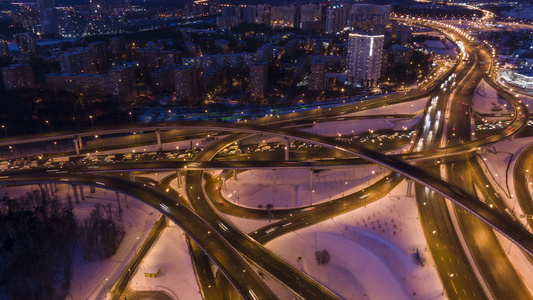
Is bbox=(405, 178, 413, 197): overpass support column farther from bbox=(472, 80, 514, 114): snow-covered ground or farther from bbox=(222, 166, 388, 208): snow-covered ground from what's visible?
bbox=(472, 80, 514, 114): snow-covered ground

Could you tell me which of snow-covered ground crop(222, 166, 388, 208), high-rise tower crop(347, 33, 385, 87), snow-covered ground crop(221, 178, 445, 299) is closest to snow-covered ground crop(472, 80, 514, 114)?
high-rise tower crop(347, 33, 385, 87)

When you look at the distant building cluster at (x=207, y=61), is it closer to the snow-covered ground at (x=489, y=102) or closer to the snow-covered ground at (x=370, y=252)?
the snow-covered ground at (x=489, y=102)

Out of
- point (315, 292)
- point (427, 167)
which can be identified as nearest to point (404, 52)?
point (427, 167)

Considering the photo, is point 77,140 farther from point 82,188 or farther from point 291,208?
point 291,208

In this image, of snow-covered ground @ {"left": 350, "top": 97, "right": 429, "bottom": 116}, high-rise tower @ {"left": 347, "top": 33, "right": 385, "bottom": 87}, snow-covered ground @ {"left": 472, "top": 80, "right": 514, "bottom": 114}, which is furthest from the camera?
high-rise tower @ {"left": 347, "top": 33, "right": 385, "bottom": 87}

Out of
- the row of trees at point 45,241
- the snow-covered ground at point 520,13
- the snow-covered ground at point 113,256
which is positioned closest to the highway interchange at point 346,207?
the snow-covered ground at point 113,256

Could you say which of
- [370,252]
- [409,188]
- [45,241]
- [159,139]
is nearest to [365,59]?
[409,188]
